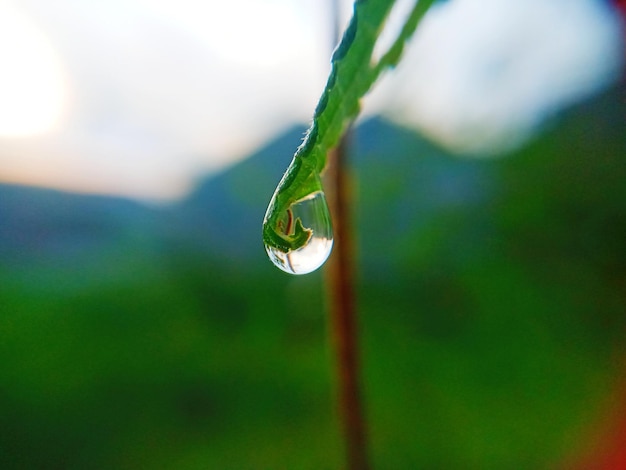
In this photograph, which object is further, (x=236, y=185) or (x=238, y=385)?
(x=236, y=185)

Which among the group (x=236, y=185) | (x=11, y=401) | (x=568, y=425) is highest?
(x=236, y=185)

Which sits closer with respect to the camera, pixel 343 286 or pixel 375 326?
pixel 343 286

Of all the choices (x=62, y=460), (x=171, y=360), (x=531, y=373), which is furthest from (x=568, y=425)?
(x=62, y=460)

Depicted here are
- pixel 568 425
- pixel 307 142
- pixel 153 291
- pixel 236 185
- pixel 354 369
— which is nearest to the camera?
pixel 307 142

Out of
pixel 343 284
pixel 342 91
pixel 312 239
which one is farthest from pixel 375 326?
pixel 342 91

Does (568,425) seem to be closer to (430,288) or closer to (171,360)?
(430,288)

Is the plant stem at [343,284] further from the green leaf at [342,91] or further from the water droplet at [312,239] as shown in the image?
the green leaf at [342,91]

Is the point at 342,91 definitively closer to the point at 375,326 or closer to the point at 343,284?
the point at 343,284

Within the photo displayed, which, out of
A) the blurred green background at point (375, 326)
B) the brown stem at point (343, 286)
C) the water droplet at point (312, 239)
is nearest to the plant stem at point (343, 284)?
the brown stem at point (343, 286)

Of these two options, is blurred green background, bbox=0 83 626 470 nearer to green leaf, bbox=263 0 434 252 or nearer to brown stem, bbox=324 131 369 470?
brown stem, bbox=324 131 369 470
